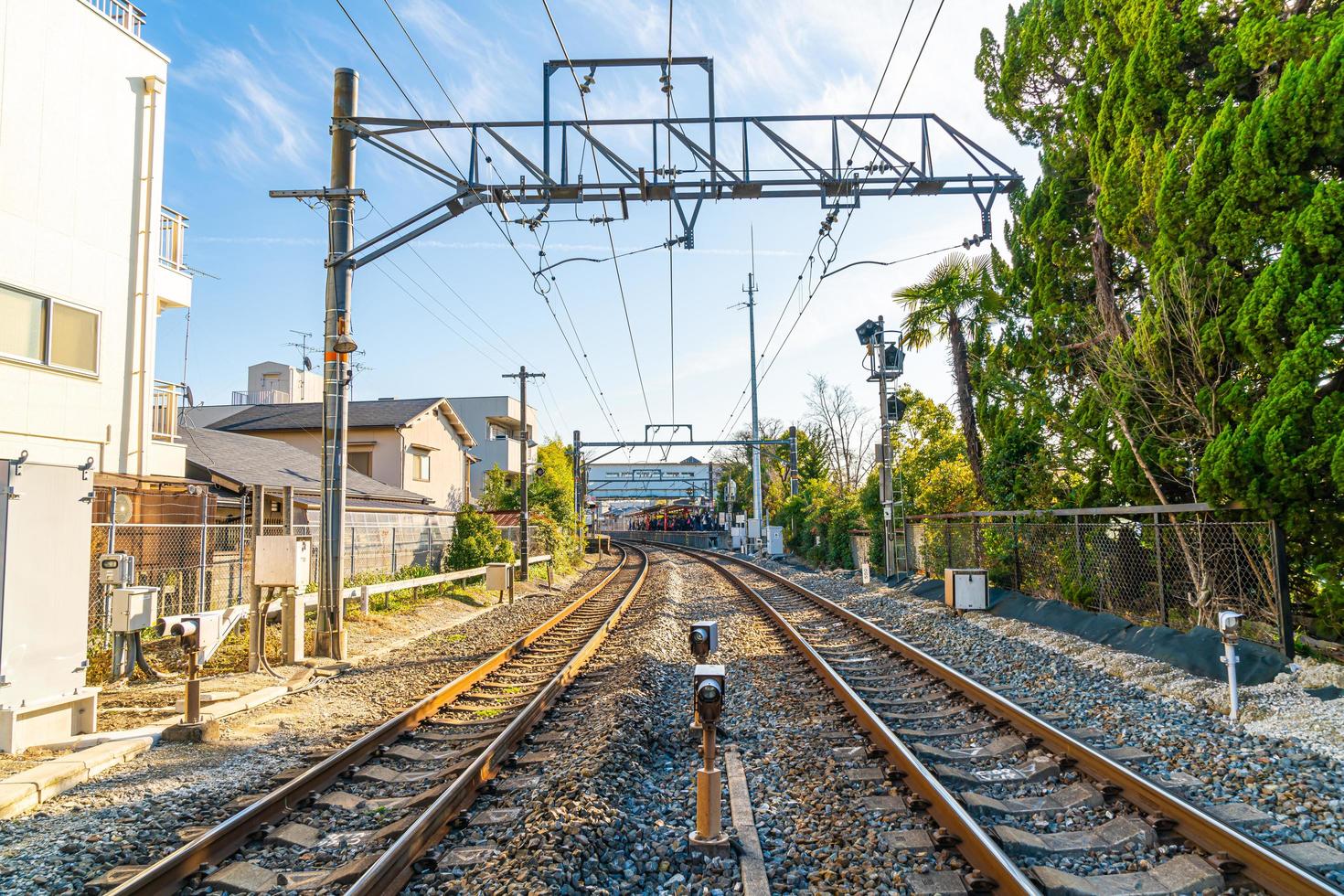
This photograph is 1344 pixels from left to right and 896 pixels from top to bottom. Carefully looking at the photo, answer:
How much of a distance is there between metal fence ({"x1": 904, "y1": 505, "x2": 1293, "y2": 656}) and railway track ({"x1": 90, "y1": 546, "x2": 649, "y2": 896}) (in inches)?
311

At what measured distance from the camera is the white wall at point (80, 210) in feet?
41.0

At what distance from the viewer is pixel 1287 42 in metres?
8.83

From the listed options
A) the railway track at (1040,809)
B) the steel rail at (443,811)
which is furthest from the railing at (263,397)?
the railway track at (1040,809)

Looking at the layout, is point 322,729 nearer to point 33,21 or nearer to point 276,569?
point 276,569

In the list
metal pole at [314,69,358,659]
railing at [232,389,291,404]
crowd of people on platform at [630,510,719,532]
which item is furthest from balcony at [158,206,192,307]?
crowd of people on platform at [630,510,719,532]

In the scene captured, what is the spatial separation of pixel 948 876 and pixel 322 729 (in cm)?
597

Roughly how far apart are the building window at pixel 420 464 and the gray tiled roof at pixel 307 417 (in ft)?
5.39

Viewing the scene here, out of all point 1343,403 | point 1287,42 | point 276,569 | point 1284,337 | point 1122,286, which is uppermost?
point 1287,42

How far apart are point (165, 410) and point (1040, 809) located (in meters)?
17.0

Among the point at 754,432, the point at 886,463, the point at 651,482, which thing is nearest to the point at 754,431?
the point at 754,432

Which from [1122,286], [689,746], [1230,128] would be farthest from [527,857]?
[1122,286]

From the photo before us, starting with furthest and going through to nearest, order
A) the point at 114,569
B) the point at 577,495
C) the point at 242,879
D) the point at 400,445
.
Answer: the point at 577,495 → the point at 400,445 → the point at 114,569 → the point at 242,879

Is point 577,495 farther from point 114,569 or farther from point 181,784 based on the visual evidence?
point 181,784

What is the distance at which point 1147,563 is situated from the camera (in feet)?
37.6
